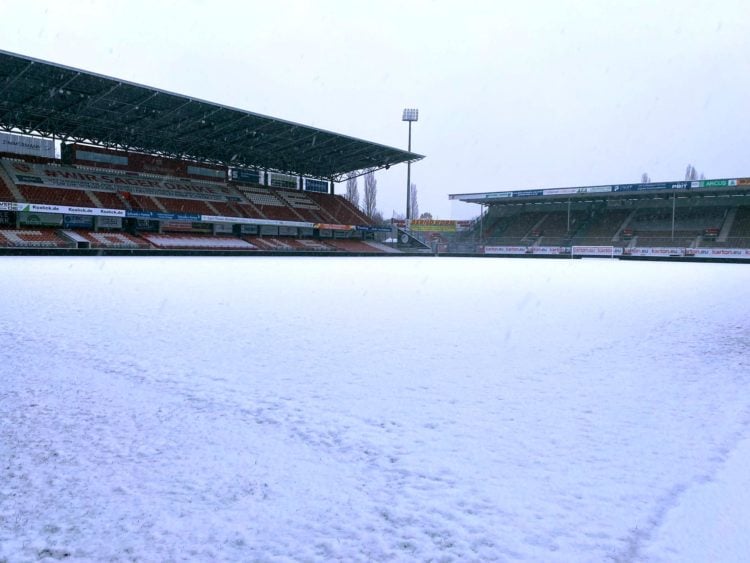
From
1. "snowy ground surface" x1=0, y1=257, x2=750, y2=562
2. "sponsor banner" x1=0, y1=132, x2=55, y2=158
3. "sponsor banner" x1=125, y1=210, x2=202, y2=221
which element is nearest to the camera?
"snowy ground surface" x1=0, y1=257, x2=750, y2=562

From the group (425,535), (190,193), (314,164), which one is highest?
(314,164)

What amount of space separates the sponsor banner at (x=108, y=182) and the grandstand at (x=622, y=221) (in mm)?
26918

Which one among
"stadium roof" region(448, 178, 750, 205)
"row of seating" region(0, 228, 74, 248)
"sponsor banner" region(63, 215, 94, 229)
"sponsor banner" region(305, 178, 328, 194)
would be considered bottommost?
"row of seating" region(0, 228, 74, 248)

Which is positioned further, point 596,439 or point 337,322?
point 337,322

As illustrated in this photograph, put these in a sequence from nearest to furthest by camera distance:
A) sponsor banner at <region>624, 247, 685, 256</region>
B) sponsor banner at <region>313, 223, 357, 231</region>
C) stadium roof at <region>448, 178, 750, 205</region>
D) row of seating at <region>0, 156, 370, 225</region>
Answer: row of seating at <region>0, 156, 370, 225</region>, stadium roof at <region>448, 178, 750, 205</region>, sponsor banner at <region>624, 247, 685, 256</region>, sponsor banner at <region>313, 223, 357, 231</region>

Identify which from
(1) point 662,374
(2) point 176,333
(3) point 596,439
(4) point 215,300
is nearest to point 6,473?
(3) point 596,439

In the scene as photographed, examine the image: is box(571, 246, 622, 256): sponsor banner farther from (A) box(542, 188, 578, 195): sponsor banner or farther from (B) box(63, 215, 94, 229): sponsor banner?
(B) box(63, 215, 94, 229): sponsor banner

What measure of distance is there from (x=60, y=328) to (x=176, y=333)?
5.28 ft

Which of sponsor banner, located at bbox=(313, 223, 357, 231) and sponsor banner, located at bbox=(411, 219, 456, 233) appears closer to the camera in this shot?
sponsor banner, located at bbox=(313, 223, 357, 231)

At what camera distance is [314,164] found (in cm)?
5203

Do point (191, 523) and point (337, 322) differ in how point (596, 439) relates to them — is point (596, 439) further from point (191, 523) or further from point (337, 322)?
point (337, 322)

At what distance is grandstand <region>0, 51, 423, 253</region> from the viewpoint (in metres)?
31.8

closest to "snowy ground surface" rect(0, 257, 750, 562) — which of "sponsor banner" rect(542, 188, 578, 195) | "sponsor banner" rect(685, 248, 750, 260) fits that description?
"sponsor banner" rect(685, 248, 750, 260)

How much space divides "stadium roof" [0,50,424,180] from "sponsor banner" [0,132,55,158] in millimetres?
629
